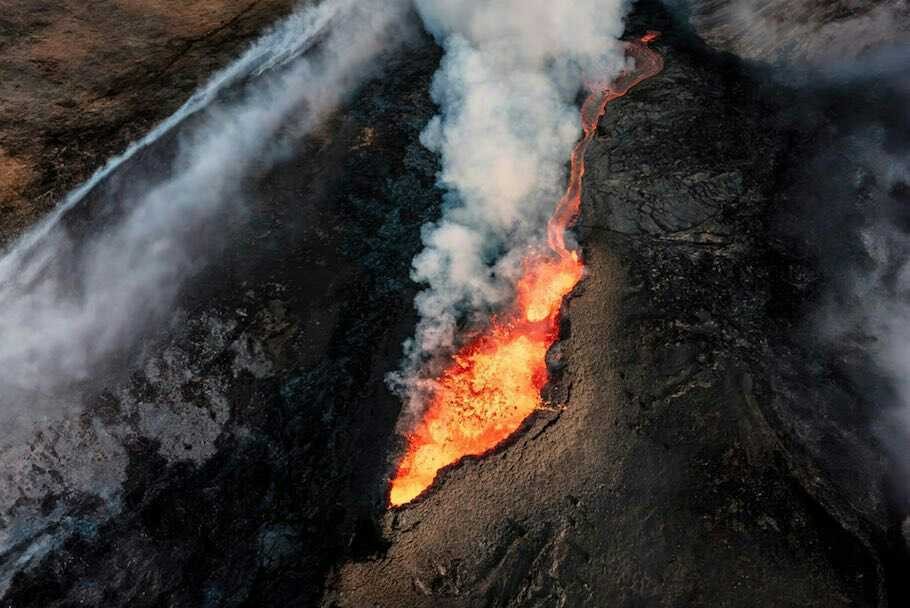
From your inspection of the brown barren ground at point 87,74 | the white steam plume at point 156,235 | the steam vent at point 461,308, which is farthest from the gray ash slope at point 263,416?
the brown barren ground at point 87,74

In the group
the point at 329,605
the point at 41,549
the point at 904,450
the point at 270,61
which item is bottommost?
the point at 904,450

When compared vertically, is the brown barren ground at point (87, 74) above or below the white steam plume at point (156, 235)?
above

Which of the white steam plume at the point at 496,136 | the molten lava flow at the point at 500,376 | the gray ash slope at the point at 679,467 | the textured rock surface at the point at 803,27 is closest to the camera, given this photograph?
the gray ash slope at the point at 679,467

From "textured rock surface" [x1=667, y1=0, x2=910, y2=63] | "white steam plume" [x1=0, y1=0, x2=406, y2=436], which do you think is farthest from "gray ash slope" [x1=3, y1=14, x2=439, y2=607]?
"textured rock surface" [x1=667, y1=0, x2=910, y2=63]

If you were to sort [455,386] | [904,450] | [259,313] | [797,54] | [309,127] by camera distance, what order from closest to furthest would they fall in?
[904,450]
[455,386]
[259,313]
[797,54]
[309,127]

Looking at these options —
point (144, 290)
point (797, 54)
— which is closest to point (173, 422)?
point (144, 290)

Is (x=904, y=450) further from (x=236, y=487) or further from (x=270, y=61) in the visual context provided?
(x=270, y=61)

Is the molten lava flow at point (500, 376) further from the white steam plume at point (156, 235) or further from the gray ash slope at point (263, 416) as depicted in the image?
the white steam plume at point (156, 235)
